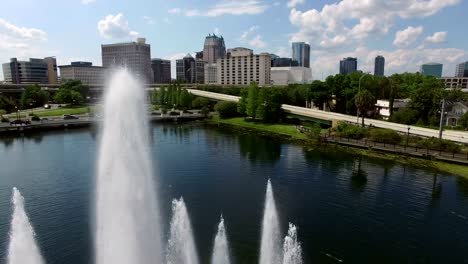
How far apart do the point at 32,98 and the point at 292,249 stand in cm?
15181

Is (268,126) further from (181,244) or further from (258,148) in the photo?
(181,244)

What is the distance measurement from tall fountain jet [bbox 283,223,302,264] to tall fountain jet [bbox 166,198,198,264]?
23.9 ft

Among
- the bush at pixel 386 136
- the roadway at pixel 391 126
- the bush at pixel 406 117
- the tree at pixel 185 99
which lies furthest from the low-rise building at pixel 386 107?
the tree at pixel 185 99

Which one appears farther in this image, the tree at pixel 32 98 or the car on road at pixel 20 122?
the tree at pixel 32 98

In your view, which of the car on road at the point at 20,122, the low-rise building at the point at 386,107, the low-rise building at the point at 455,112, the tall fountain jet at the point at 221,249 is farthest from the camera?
the low-rise building at the point at 386,107

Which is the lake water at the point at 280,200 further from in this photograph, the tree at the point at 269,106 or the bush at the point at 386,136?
the tree at the point at 269,106

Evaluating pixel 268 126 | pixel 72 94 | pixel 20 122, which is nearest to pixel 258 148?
pixel 268 126

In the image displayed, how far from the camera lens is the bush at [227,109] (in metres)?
116

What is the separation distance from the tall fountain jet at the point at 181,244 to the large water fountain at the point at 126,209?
0.25 ft

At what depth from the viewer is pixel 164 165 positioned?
191ft

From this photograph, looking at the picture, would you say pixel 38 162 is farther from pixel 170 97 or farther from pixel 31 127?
pixel 170 97

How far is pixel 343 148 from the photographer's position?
71.4m

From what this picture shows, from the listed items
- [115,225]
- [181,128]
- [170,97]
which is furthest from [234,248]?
[170,97]

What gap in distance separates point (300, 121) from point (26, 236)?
286 ft
